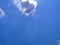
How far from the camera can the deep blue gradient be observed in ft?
9.31

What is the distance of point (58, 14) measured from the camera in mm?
2957

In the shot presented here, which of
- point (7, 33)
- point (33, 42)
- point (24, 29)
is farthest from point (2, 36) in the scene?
point (33, 42)

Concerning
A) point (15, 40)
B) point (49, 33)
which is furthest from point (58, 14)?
point (15, 40)

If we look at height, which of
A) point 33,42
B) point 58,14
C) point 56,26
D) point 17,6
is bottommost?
point 33,42

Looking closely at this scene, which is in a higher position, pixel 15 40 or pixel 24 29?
pixel 24 29

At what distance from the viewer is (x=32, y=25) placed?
295 cm

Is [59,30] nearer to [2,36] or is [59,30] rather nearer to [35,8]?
[35,8]

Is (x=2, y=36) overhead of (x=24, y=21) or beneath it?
beneath

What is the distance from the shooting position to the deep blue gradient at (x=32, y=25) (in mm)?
2838

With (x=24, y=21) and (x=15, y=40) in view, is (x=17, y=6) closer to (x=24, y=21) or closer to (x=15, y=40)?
(x=24, y=21)

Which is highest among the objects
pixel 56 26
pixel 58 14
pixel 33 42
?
pixel 58 14

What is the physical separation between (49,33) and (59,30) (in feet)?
0.80

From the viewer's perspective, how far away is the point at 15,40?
2.87m

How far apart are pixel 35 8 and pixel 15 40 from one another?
88cm
